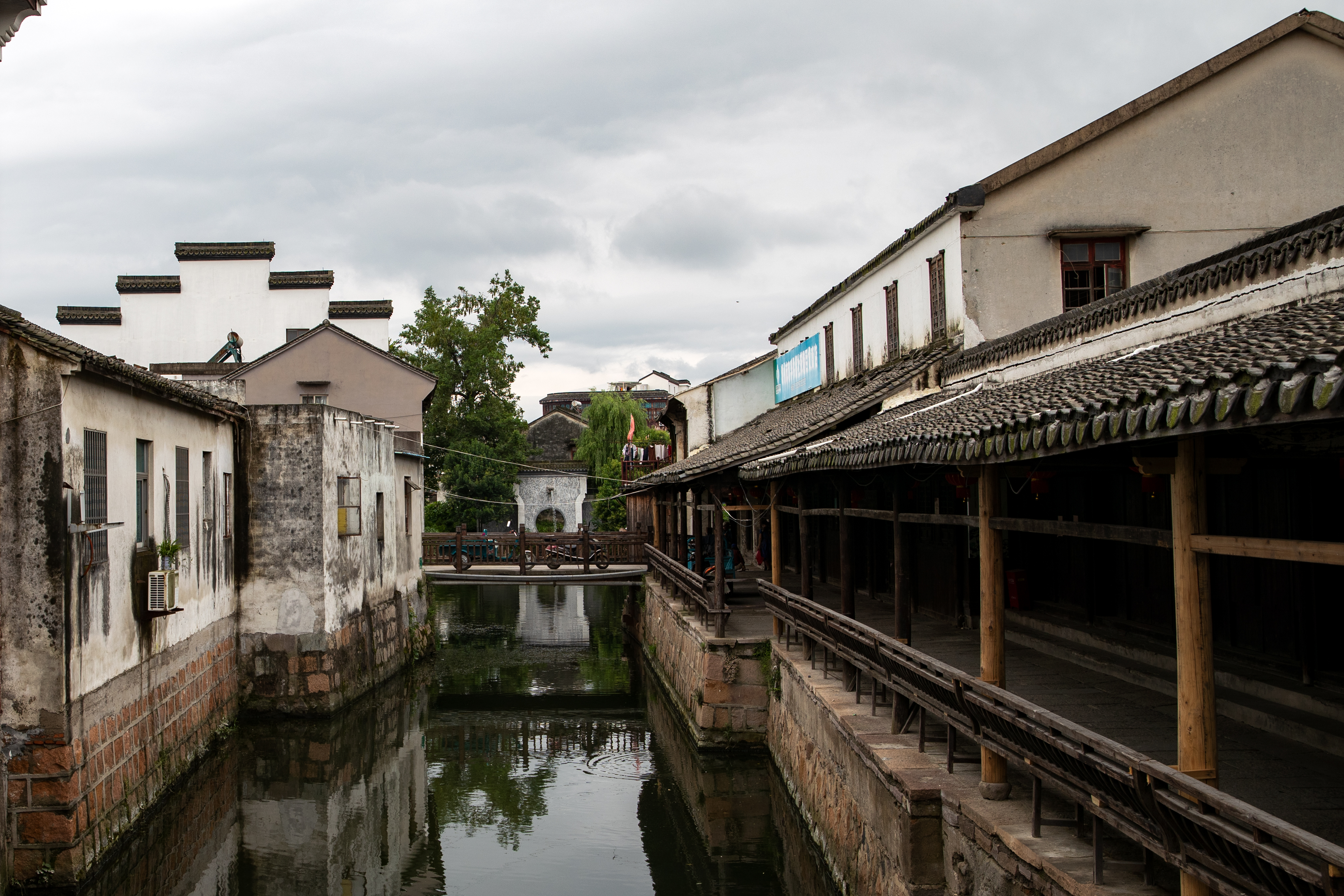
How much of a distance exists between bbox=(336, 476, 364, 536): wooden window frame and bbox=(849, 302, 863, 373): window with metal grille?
1017 centimetres

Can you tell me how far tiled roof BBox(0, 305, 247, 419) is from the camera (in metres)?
9.55

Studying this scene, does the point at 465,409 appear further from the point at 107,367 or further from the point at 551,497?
the point at 107,367

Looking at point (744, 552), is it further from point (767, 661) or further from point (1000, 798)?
point (1000, 798)

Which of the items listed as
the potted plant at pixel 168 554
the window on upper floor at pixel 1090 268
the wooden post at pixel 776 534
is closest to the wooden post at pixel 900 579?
the wooden post at pixel 776 534

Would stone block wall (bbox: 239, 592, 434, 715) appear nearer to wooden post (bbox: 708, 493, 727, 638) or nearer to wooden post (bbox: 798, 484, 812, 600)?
wooden post (bbox: 708, 493, 727, 638)

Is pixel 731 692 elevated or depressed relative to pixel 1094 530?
depressed

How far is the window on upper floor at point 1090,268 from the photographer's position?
1605 cm

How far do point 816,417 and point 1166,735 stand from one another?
30.8 feet

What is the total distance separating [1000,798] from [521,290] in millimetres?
40934

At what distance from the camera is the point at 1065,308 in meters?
16.1

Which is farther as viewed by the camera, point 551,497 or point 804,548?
point 551,497

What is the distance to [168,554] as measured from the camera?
12.9 meters

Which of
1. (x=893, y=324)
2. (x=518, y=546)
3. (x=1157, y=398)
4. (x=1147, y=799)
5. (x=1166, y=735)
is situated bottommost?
(x=1166, y=735)

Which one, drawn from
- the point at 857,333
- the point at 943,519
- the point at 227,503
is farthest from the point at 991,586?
the point at 857,333
